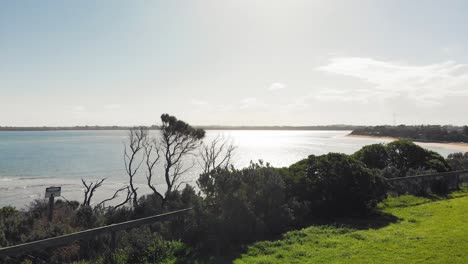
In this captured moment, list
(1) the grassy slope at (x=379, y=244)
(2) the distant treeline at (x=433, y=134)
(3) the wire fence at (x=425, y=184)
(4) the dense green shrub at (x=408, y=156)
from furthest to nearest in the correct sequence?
(2) the distant treeline at (x=433, y=134) → (4) the dense green shrub at (x=408, y=156) → (3) the wire fence at (x=425, y=184) → (1) the grassy slope at (x=379, y=244)

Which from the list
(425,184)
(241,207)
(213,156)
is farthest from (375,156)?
(213,156)

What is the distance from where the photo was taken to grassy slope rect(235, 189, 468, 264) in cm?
720

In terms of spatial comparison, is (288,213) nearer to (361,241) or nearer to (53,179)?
(361,241)

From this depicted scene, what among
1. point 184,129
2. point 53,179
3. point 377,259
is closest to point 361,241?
point 377,259

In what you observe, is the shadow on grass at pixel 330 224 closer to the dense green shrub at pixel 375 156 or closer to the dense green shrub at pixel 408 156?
the dense green shrub at pixel 375 156

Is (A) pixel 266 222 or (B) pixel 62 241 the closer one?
(B) pixel 62 241

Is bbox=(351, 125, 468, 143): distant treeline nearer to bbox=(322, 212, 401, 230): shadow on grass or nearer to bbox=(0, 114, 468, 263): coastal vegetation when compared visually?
bbox=(0, 114, 468, 263): coastal vegetation

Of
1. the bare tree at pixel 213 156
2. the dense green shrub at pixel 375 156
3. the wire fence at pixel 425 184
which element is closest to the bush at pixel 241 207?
the bare tree at pixel 213 156

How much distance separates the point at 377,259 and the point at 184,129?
2207cm

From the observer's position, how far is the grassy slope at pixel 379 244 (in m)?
7.20

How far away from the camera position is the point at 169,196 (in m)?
21.8

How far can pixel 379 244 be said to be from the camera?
8.12 metres

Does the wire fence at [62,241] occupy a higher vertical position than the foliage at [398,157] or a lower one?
lower

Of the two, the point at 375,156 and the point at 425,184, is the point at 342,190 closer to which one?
the point at 425,184
